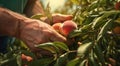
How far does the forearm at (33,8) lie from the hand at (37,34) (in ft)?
2.77

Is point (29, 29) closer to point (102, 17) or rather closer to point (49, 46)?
point (49, 46)

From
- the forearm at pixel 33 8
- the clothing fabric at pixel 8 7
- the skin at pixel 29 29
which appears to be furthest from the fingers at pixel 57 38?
the forearm at pixel 33 8

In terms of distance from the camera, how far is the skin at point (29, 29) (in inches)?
38.4

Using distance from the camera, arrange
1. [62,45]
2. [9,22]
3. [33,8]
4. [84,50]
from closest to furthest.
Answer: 1. [84,50]
2. [62,45]
3. [9,22]
4. [33,8]

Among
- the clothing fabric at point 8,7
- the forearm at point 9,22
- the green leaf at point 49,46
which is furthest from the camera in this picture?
the clothing fabric at point 8,7

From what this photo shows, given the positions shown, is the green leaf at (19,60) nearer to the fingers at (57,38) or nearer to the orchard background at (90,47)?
the orchard background at (90,47)

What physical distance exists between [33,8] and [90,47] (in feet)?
3.88

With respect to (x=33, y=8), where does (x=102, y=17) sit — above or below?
above

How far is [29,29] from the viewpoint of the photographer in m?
1.05

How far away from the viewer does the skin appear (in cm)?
98

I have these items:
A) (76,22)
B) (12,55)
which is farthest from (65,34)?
(12,55)

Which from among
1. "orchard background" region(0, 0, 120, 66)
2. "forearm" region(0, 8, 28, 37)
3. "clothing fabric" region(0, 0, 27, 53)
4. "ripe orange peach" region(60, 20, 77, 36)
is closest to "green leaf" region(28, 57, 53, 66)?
"orchard background" region(0, 0, 120, 66)

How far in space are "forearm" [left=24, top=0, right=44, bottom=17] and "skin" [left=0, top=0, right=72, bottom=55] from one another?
756 millimetres

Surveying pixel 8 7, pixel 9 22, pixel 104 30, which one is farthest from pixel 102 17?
pixel 8 7
